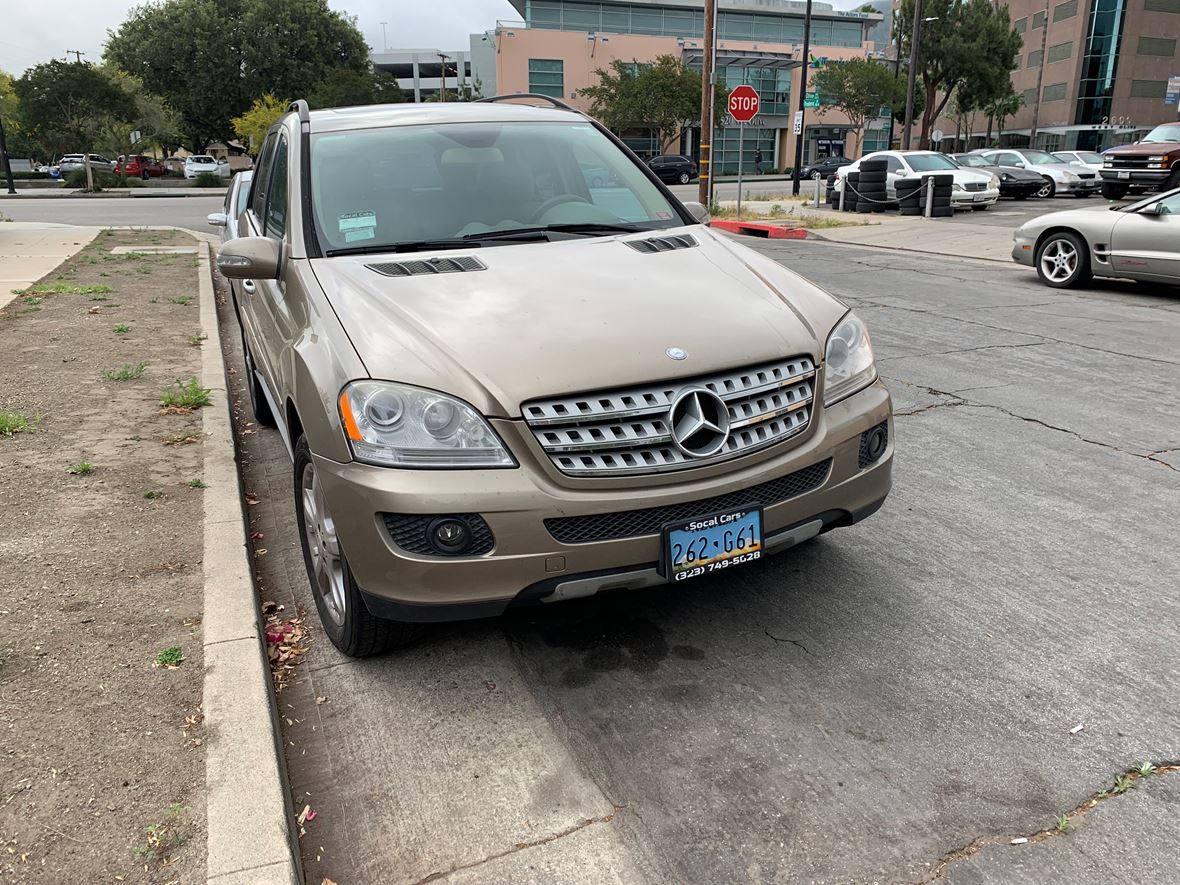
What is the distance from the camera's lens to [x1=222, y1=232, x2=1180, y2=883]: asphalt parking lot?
7.55 ft

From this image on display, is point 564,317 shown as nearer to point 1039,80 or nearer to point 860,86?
point 860,86

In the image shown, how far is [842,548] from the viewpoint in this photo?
3.94 m

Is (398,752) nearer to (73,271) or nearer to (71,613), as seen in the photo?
(71,613)

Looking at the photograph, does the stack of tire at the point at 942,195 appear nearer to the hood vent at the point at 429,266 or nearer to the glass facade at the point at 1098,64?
the hood vent at the point at 429,266

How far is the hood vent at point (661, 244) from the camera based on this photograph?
3.60 m

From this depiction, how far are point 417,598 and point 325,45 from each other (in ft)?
207

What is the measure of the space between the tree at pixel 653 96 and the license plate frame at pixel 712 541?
5440cm

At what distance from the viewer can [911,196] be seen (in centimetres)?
2206

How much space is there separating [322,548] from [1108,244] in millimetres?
10080

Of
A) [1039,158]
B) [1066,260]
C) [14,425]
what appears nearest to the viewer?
[14,425]

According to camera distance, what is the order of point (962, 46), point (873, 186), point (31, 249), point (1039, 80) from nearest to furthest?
point (31, 249)
point (873, 186)
point (962, 46)
point (1039, 80)

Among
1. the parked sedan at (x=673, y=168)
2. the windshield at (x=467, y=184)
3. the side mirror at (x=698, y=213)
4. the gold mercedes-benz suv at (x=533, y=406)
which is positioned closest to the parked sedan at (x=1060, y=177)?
the parked sedan at (x=673, y=168)

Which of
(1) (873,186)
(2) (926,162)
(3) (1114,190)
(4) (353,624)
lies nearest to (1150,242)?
(4) (353,624)

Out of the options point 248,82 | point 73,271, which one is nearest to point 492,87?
point 248,82
